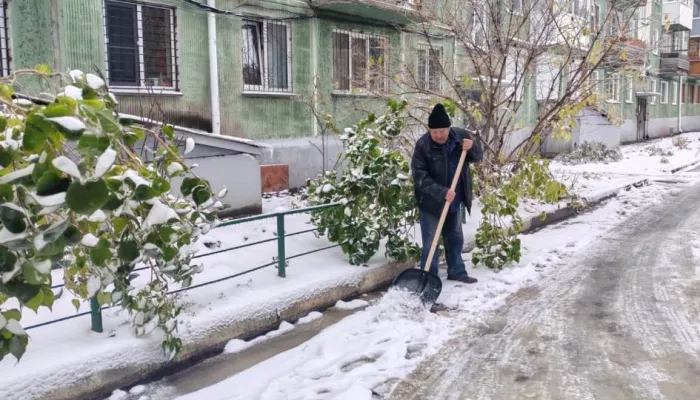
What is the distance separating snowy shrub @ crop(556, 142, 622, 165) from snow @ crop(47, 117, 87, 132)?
18293 mm

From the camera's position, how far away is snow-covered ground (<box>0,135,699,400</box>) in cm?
361

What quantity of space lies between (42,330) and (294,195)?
22.8 feet

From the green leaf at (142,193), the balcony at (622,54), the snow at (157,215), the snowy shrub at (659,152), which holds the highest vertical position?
the balcony at (622,54)

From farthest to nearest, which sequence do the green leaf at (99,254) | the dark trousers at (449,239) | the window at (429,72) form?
the window at (429,72) < the dark trousers at (449,239) < the green leaf at (99,254)

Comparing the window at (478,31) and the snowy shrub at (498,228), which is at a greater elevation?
the window at (478,31)

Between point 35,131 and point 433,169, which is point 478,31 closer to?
point 433,169

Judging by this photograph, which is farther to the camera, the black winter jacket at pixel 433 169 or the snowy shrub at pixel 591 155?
the snowy shrub at pixel 591 155

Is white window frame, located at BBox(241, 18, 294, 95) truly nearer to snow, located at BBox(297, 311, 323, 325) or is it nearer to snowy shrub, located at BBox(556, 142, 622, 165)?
snow, located at BBox(297, 311, 323, 325)

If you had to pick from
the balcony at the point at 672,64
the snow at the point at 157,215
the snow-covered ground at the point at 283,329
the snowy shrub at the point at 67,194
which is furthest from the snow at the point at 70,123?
the balcony at the point at 672,64

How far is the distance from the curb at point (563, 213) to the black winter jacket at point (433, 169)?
5.85 feet

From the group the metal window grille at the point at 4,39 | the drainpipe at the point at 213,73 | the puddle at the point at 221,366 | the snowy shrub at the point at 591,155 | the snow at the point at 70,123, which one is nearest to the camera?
the snow at the point at 70,123

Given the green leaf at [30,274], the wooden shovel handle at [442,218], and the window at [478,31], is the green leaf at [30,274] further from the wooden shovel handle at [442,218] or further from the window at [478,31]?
the window at [478,31]

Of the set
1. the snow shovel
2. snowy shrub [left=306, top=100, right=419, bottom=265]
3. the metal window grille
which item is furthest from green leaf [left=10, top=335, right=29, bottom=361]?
the metal window grille

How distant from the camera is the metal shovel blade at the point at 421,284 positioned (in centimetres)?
505
